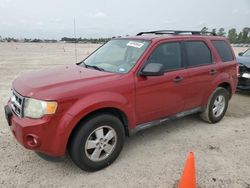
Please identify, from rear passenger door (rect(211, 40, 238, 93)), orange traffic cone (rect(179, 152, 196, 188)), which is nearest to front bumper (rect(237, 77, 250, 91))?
rear passenger door (rect(211, 40, 238, 93))

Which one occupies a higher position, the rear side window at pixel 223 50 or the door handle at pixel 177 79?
the rear side window at pixel 223 50

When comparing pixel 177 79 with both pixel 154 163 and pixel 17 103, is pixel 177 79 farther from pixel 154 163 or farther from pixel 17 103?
pixel 17 103

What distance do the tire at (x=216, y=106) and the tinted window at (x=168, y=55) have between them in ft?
4.25

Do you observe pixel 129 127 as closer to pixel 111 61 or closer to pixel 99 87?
pixel 99 87

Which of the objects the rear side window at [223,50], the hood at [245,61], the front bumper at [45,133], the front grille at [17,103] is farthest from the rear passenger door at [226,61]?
the front grille at [17,103]

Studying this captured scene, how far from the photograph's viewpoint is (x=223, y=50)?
562cm

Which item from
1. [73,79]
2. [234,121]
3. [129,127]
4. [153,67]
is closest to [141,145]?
[129,127]

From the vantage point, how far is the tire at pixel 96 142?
3430 mm

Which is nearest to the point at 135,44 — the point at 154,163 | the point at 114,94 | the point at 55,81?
the point at 114,94

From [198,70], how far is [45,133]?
2.92 m

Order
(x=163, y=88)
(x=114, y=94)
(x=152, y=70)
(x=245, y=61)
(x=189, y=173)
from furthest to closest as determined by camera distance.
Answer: (x=245, y=61)
(x=163, y=88)
(x=152, y=70)
(x=114, y=94)
(x=189, y=173)

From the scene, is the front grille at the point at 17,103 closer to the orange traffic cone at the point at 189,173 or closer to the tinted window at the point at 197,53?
the orange traffic cone at the point at 189,173

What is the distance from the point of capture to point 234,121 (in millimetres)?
5812

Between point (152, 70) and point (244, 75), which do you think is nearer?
point (152, 70)
